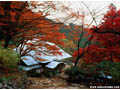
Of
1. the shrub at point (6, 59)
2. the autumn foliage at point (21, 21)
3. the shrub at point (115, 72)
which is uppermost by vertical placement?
the autumn foliage at point (21, 21)

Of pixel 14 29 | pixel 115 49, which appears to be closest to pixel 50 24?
pixel 14 29

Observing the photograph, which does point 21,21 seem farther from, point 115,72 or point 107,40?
point 115,72

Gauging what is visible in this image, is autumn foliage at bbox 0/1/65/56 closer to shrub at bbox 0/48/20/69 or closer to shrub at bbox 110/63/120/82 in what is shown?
shrub at bbox 0/48/20/69

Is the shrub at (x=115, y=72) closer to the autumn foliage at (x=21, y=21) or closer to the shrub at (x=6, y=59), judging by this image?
the autumn foliage at (x=21, y=21)

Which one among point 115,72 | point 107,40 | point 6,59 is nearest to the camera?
point 6,59

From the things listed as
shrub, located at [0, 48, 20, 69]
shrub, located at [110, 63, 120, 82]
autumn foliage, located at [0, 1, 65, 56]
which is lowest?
shrub, located at [110, 63, 120, 82]

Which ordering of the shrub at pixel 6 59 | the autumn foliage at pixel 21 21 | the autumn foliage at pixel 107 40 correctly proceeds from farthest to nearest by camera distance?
1. the autumn foliage at pixel 107 40
2. the autumn foliage at pixel 21 21
3. the shrub at pixel 6 59

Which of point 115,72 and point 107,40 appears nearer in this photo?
point 115,72

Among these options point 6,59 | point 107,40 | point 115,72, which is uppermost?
point 107,40

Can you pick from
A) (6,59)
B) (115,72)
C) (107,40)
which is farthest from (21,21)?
(115,72)

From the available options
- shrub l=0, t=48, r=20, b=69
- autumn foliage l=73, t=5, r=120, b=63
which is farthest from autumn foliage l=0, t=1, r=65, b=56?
autumn foliage l=73, t=5, r=120, b=63

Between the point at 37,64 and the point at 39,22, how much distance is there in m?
5.83

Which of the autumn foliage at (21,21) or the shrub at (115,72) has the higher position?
the autumn foliage at (21,21)

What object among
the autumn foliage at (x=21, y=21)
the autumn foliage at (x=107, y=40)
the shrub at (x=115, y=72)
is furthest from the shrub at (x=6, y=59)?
the shrub at (x=115, y=72)
